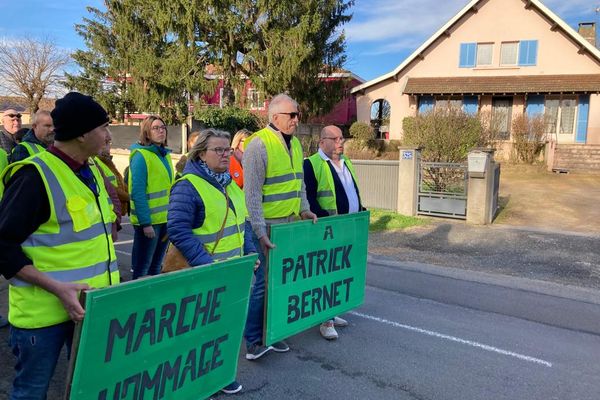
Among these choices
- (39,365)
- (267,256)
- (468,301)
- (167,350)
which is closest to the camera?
(39,365)

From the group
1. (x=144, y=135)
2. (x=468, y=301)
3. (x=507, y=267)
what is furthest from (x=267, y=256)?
(x=507, y=267)

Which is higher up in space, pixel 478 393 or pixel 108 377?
pixel 108 377

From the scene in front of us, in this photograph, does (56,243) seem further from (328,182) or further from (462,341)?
(462,341)

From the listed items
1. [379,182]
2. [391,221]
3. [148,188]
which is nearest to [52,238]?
[148,188]

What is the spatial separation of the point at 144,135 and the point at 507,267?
5616 millimetres

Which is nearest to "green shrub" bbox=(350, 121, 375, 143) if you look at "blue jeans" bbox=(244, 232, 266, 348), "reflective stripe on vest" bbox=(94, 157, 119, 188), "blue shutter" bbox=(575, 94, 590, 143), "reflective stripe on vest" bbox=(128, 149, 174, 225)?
"blue shutter" bbox=(575, 94, 590, 143)

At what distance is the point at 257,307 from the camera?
378 cm

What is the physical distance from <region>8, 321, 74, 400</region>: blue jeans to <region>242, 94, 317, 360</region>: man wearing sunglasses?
174 centimetres

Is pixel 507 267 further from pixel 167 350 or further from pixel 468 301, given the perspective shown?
pixel 167 350

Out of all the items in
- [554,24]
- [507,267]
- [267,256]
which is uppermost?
[554,24]

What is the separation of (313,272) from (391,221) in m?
6.65

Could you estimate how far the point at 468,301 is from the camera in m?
5.55

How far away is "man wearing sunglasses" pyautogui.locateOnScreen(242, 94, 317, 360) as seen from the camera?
3.62 m

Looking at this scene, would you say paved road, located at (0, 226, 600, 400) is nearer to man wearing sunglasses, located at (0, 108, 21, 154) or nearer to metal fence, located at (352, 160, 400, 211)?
man wearing sunglasses, located at (0, 108, 21, 154)
